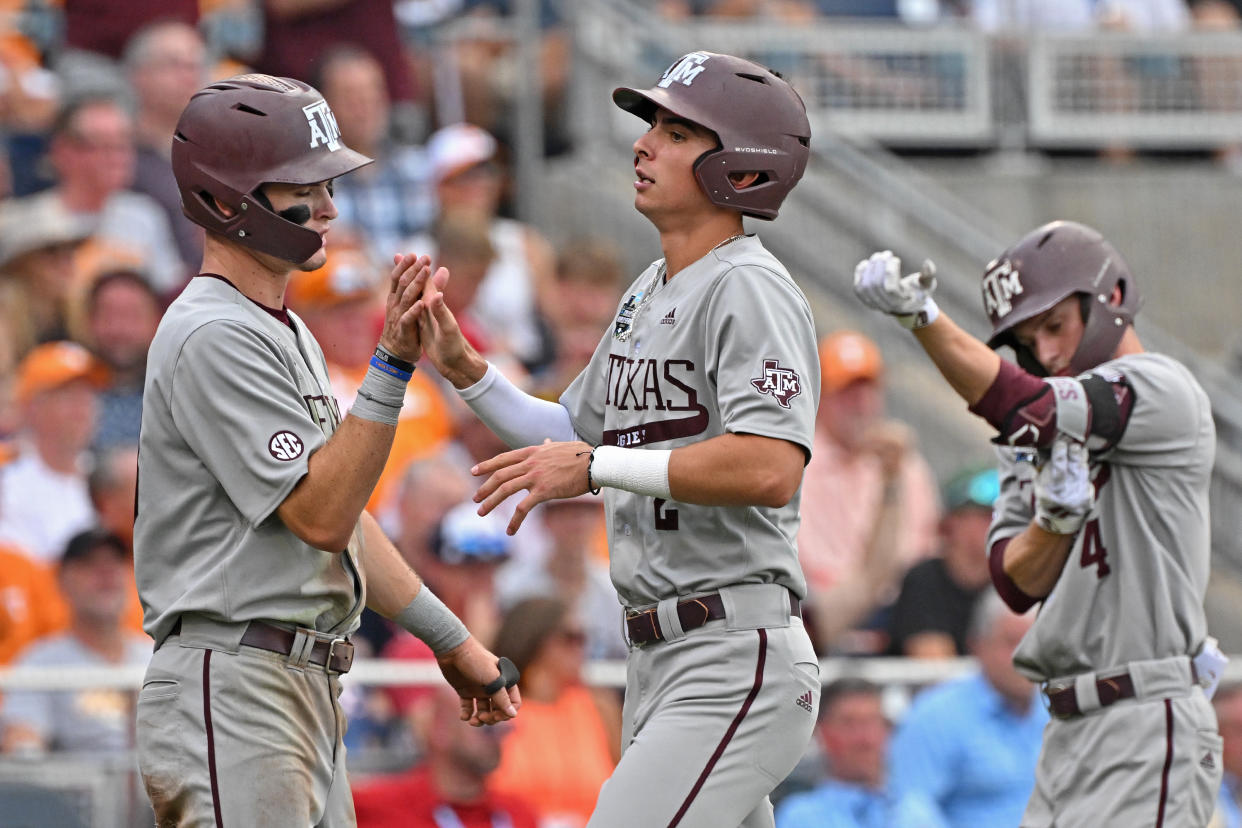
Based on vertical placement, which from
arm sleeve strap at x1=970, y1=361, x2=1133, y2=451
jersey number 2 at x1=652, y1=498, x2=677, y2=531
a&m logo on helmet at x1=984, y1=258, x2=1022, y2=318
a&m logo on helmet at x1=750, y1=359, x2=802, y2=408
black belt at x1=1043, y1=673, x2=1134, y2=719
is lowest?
black belt at x1=1043, y1=673, x2=1134, y2=719

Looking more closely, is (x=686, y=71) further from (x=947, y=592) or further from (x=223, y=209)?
(x=947, y=592)

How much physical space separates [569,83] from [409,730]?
5385mm

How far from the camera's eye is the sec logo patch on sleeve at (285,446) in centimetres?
464

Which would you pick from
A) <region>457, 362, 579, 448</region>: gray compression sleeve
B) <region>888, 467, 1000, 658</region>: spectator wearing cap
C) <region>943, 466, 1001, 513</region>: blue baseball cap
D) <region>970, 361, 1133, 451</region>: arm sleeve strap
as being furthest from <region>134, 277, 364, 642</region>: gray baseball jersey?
<region>943, 466, 1001, 513</region>: blue baseball cap

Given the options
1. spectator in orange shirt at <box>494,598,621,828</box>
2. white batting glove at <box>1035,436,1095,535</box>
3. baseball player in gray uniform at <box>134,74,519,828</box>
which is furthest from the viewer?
spectator in orange shirt at <box>494,598,621,828</box>

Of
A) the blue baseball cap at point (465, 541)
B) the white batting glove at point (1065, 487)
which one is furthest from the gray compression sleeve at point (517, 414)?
the blue baseball cap at point (465, 541)

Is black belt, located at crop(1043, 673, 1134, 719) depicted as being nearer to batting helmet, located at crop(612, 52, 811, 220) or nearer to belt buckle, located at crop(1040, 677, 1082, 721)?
belt buckle, located at crop(1040, 677, 1082, 721)

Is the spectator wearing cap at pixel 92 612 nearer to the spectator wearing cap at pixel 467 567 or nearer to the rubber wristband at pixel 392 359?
the spectator wearing cap at pixel 467 567

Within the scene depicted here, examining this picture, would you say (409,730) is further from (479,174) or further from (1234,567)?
(1234,567)

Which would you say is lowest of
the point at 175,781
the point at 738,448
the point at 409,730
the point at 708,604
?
the point at 409,730

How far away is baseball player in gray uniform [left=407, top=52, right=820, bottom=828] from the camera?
15.3 ft

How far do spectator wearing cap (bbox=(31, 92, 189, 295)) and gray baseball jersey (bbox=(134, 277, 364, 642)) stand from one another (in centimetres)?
495

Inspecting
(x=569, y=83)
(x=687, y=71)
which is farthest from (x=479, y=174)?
(x=687, y=71)

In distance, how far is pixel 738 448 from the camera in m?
4.63
